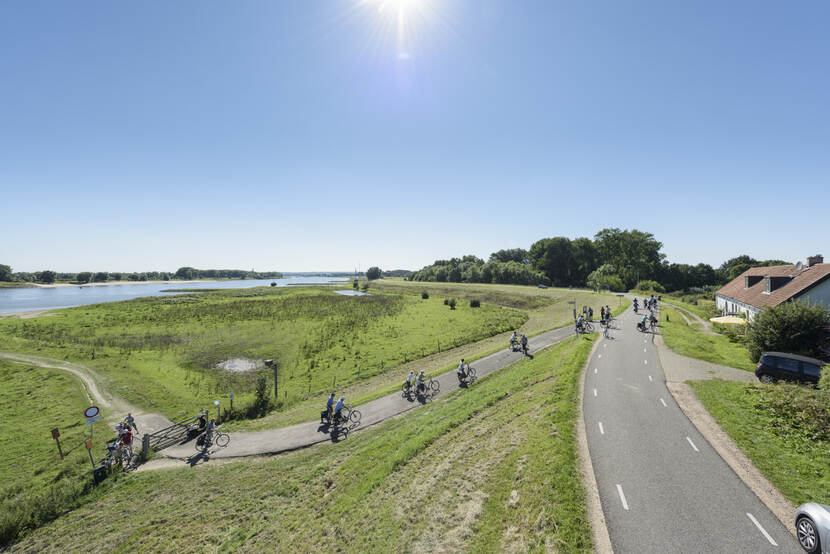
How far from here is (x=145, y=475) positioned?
16406 mm

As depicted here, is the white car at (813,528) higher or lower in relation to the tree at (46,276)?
lower

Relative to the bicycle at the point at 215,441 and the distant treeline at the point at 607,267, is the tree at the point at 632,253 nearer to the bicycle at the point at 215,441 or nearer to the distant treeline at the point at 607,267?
the distant treeline at the point at 607,267

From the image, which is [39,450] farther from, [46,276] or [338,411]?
[46,276]

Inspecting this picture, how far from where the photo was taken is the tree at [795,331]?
873 inches

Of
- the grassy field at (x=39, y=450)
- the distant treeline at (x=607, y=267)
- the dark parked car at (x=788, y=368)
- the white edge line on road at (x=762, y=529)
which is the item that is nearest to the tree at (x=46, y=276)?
the grassy field at (x=39, y=450)

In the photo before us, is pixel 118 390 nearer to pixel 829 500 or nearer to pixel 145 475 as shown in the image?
pixel 145 475

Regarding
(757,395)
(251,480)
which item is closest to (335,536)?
(251,480)

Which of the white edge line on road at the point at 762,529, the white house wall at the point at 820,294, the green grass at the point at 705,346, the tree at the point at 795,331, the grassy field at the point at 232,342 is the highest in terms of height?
the white house wall at the point at 820,294

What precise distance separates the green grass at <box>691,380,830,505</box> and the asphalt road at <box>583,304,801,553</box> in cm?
130

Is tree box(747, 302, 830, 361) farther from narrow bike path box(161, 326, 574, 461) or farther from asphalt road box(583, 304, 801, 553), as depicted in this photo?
narrow bike path box(161, 326, 574, 461)

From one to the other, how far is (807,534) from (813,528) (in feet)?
0.95

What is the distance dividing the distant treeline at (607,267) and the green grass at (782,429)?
76.3m

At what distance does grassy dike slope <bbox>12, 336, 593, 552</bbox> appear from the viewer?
9.01m

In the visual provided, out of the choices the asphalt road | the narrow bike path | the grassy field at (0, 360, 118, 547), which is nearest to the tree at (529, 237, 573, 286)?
the narrow bike path
